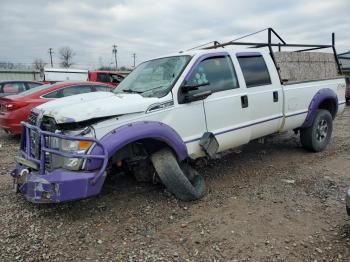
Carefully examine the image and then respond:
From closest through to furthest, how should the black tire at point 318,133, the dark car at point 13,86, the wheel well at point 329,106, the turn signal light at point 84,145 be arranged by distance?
the turn signal light at point 84,145 → the black tire at point 318,133 → the wheel well at point 329,106 → the dark car at point 13,86

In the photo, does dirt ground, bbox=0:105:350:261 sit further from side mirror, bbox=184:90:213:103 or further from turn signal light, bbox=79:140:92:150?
side mirror, bbox=184:90:213:103

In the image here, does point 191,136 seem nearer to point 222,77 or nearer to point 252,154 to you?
point 222,77

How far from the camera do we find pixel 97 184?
3576 mm

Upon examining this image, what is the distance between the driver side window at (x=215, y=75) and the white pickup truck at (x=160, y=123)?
0.01m

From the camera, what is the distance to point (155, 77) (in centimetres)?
479

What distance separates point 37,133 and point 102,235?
134 cm

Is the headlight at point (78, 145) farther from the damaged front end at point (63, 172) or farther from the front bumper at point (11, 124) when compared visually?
the front bumper at point (11, 124)

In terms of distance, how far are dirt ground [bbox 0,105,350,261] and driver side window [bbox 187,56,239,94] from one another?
137 centimetres

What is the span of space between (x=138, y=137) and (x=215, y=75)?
1603 millimetres

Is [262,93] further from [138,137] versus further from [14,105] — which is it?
[14,105]

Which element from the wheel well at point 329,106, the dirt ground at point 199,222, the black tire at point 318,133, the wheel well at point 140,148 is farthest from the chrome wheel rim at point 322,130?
the wheel well at point 140,148

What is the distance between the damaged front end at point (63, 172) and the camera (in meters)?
3.45

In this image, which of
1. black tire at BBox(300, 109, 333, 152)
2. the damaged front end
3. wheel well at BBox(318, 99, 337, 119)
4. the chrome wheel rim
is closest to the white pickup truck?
the damaged front end

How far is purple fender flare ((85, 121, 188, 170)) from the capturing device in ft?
11.9
